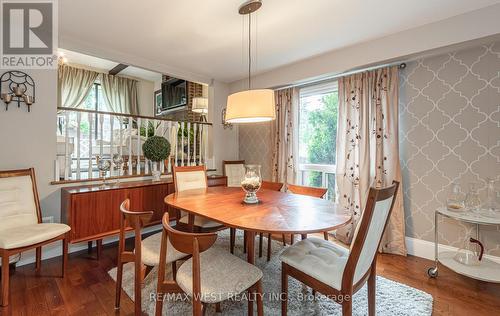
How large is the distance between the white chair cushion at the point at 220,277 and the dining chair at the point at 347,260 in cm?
30

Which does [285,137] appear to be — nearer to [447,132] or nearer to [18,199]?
[447,132]

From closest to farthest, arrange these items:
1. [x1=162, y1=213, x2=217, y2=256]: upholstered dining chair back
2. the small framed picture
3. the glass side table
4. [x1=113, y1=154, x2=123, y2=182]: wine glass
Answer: [x1=162, y1=213, x2=217, y2=256]: upholstered dining chair back, the glass side table, [x1=113, y1=154, x2=123, y2=182]: wine glass, the small framed picture

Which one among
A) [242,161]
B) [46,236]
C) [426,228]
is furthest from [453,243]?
[46,236]

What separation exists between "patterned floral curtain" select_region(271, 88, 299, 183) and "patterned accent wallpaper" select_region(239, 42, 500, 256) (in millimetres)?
1452

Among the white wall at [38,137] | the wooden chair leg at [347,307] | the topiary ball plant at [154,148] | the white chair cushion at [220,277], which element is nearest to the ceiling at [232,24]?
the white wall at [38,137]

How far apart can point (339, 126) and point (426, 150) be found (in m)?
1.01

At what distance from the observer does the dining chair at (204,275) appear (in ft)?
3.82

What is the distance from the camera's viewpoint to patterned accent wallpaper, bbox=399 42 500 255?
2.24 metres

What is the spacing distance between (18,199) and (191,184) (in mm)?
1590

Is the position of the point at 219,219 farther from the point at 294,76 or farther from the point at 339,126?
the point at 294,76

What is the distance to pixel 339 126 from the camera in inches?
126

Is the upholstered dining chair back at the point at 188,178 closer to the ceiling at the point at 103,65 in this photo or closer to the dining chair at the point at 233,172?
the dining chair at the point at 233,172

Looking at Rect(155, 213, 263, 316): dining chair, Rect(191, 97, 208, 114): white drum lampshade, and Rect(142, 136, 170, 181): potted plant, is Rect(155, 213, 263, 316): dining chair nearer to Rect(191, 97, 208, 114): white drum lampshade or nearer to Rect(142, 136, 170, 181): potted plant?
Rect(142, 136, 170, 181): potted plant

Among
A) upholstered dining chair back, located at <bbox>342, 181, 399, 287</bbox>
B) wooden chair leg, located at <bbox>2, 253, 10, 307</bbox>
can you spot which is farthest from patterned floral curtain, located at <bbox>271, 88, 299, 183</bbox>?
wooden chair leg, located at <bbox>2, 253, 10, 307</bbox>
